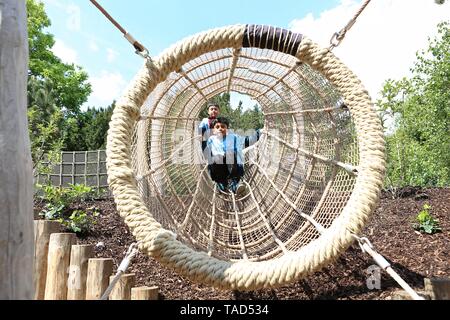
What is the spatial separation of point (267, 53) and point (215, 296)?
61.1 inches

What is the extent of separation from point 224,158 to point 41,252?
193 centimetres

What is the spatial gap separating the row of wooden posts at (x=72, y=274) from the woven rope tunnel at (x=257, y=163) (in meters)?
0.36

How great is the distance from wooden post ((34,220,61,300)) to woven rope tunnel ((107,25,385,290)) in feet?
1.96

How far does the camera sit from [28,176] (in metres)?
1.09

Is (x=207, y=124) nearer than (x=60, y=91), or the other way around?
(x=207, y=124)

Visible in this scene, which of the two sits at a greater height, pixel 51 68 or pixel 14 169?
pixel 51 68

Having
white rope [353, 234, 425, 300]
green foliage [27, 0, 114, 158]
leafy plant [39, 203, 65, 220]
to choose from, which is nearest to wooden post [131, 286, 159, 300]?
white rope [353, 234, 425, 300]

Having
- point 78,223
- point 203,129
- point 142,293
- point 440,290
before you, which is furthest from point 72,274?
point 203,129

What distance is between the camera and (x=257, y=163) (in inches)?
150

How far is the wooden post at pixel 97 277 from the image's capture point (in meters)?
1.91

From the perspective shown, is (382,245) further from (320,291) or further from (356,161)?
(356,161)

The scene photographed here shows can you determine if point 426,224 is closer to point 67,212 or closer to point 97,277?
point 97,277
